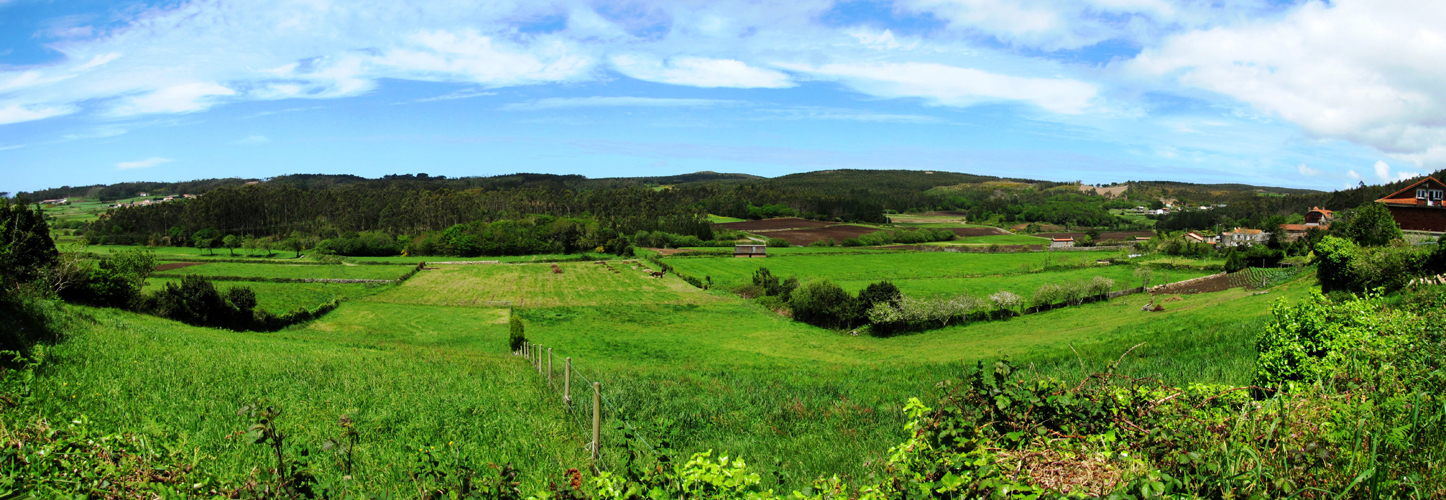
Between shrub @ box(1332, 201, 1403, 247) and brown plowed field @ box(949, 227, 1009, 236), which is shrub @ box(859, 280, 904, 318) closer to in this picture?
shrub @ box(1332, 201, 1403, 247)

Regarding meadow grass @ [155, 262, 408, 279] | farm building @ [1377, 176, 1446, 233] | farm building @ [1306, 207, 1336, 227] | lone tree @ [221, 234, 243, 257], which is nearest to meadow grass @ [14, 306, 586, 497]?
farm building @ [1377, 176, 1446, 233]

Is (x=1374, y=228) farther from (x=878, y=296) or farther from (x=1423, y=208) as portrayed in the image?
(x=878, y=296)

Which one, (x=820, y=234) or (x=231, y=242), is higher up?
(x=820, y=234)

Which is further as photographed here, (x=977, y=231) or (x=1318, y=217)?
(x=977, y=231)

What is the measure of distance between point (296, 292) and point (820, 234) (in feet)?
258

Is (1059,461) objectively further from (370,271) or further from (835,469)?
(370,271)

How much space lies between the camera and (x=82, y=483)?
379 centimetres

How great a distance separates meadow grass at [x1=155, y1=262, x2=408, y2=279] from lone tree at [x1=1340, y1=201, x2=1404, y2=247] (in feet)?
233

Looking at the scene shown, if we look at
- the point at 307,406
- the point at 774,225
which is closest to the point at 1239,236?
the point at 774,225

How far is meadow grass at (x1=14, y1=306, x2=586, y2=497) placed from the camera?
6145 millimetres

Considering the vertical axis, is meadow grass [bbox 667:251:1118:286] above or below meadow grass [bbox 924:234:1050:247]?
below

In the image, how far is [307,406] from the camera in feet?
29.0

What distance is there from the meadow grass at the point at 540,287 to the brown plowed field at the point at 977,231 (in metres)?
70.6

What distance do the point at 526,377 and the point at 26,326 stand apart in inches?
350
